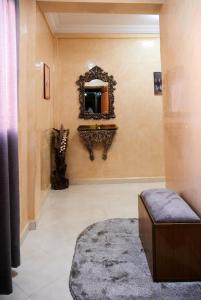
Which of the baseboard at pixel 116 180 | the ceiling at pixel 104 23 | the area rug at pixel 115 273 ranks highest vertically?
the ceiling at pixel 104 23

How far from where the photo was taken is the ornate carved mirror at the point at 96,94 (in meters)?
4.80

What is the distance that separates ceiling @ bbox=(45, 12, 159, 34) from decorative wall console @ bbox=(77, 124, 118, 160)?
1.75 m

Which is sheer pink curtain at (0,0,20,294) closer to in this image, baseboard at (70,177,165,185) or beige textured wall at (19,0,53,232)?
beige textured wall at (19,0,53,232)

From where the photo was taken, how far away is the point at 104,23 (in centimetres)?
456

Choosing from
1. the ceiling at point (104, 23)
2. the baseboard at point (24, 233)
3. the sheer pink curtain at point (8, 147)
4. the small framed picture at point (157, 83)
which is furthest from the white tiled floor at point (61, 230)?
the ceiling at point (104, 23)

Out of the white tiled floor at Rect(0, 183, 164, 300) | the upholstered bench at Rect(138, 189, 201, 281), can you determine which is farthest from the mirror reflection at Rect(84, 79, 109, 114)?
the upholstered bench at Rect(138, 189, 201, 281)

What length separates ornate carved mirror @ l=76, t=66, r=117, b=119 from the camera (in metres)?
4.80

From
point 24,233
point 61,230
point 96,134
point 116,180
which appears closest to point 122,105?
point 96,134

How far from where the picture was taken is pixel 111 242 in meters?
2.48

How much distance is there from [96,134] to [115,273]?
10.1 ft

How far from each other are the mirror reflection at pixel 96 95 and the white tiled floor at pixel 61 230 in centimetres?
151

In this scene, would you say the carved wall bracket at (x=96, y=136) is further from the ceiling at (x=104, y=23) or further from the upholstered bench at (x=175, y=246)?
the upholstered bench at (x=175, y=246)

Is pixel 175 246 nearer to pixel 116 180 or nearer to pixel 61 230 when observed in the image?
pixel 61 230

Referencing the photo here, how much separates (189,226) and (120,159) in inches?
126
